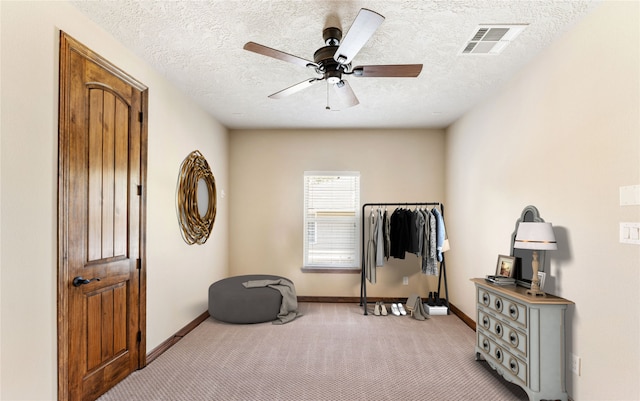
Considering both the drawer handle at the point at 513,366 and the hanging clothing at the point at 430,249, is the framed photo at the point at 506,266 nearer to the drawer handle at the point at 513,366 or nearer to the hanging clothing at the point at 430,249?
the drawer handle at the point at 513,366

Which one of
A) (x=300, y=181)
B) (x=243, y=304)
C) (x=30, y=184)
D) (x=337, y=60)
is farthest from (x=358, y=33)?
(x=300, y=181)

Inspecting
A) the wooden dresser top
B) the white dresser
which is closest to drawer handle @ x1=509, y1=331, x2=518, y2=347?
the white dresser

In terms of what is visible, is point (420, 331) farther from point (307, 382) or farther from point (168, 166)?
point (168, 166)

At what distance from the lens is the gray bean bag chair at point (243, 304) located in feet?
14.3

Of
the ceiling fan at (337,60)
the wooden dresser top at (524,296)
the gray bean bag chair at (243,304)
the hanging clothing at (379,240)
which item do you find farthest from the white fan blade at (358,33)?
the gray bean bag chair at (243,304)

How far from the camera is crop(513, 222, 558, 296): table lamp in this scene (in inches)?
98.4

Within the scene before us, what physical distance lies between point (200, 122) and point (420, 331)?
3.78 meters

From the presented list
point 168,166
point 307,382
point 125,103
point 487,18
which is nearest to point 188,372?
point 307,382

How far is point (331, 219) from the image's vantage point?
562cm

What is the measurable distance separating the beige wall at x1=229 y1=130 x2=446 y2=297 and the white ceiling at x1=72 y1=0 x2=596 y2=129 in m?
1.29

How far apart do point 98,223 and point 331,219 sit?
355 cm

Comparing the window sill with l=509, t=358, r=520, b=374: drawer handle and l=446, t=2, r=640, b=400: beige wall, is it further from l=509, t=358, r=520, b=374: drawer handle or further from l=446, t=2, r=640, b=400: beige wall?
l=509, t=358, r=520, b=374: drawer handle

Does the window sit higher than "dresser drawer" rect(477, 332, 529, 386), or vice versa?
the window

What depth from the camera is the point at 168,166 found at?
367 cm
